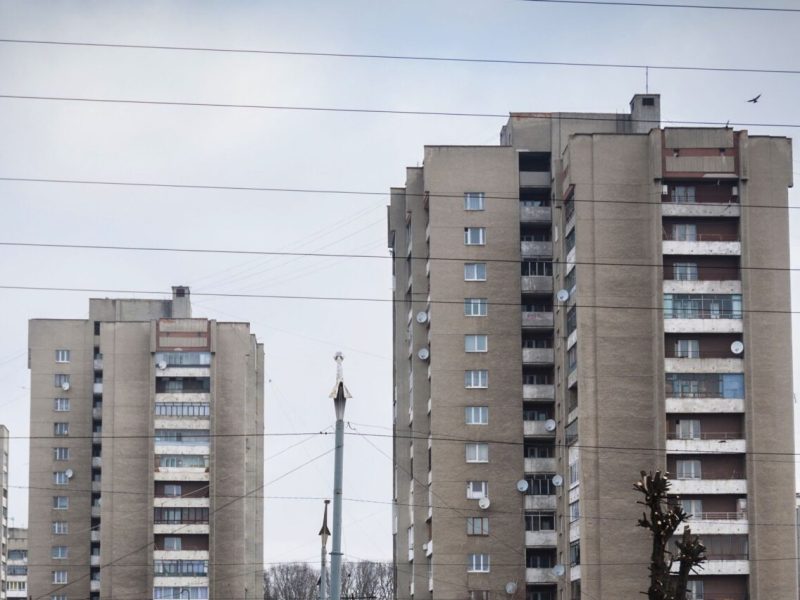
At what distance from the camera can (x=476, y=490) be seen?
5059 inches

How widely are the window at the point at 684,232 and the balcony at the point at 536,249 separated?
14.4m

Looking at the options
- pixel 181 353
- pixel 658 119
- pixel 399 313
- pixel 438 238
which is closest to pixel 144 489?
pixel 181 353

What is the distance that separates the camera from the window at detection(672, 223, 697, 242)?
391 feet

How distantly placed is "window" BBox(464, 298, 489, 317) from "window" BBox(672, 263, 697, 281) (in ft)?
56.5

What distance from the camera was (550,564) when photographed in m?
128

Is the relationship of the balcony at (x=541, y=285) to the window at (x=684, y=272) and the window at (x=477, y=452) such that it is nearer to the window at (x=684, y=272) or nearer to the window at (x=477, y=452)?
the window at (x=477, y=452)

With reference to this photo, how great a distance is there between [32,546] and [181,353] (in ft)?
89.0

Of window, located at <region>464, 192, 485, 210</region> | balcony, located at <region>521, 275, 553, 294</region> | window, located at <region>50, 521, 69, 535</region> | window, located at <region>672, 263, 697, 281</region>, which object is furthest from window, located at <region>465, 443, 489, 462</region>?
window, located at <region>50, 521, 69, 535</region>

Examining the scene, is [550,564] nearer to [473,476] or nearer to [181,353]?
[473,476]

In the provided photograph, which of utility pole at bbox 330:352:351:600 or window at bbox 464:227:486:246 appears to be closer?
utility pole at bbox 330:352:351:600

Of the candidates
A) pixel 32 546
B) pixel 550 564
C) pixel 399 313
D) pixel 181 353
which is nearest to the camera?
pixel 550 564

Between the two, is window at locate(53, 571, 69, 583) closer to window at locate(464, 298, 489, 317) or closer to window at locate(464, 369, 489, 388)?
window at locate(464, 369, 489, 388)

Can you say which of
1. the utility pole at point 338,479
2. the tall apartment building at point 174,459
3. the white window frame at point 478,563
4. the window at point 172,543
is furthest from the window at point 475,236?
the utility pole at point 338,479

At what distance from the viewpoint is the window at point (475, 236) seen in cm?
13125
